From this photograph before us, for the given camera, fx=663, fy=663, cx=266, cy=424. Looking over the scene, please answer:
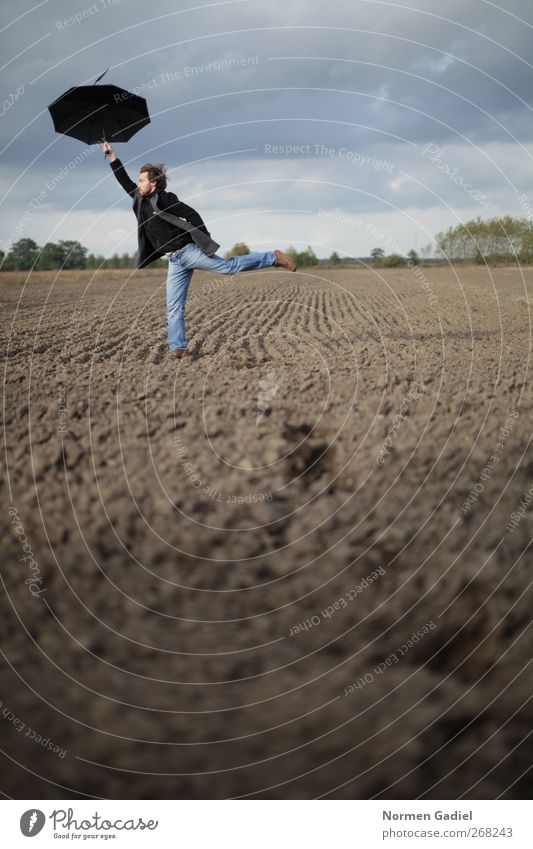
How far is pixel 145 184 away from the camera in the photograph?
7.85 meters

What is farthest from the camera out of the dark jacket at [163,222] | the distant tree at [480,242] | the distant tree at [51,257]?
the distant tree at [480,242]

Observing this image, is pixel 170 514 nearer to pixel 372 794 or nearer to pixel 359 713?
pixel 359 713

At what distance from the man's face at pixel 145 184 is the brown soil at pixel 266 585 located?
2.34 meters

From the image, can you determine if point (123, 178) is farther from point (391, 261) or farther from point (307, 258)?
point (391, 261)

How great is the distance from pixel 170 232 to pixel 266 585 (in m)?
5.28

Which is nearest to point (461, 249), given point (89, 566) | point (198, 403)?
point (198, 403)

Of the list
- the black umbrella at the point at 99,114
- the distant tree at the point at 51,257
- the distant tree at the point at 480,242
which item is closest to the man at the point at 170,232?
the black umbrella at the point at 99,114

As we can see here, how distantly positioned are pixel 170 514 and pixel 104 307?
16050 millimetres

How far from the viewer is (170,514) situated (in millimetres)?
5309

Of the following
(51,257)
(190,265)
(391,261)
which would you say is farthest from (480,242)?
(190,265)

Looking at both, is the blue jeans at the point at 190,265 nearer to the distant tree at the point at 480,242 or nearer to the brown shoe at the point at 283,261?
the brown shoe at the point at 283,261

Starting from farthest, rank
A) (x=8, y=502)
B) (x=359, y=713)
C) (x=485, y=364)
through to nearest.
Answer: (x=485, y=364)
(x=8, y=502)
(x=359, y=713)

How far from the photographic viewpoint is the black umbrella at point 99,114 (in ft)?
25.1

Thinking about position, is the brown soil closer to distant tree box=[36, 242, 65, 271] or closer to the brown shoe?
the brown shoe
